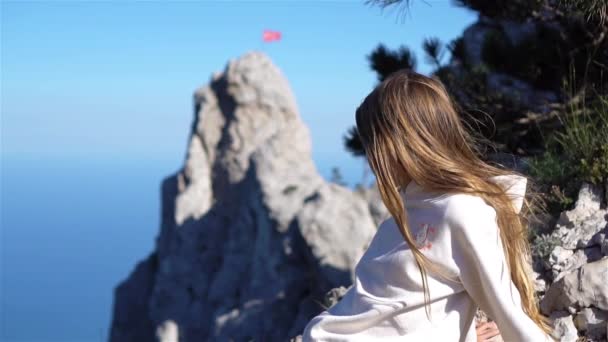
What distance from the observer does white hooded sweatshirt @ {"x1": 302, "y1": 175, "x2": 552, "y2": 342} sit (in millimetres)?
2598

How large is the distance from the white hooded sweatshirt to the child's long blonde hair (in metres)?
0.05

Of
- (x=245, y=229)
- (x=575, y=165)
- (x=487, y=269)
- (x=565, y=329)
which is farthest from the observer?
(x=245, y=229)

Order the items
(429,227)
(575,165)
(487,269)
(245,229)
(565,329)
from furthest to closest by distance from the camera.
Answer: (245,229) < (575,165) < (565,329) < (429,227) < (487,269)

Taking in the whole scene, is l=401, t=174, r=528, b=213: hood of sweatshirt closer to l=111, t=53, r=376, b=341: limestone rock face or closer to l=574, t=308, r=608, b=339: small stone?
l=574, t=308, r=608, b=339: small stone

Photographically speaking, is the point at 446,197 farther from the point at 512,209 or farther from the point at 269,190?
the point at 269,190

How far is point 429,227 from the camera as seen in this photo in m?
2.73

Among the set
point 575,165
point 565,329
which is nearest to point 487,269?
point 565,329

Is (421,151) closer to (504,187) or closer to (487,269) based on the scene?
(504,187)

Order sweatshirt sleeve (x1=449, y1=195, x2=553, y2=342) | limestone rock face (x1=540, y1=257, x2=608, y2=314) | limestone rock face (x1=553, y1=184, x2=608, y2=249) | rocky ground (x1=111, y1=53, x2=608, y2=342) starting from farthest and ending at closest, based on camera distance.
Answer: rocky ground (x1=111, y1=53, x2=608, y2=342) < limestone rock face (x1=553, y1=184, x2=608, y2=249) < limestone rock face (x1=540, y1=257, x2=608, y2=314) < sweatshirt sleeve (x1=449, y1=195, x2=553, y2=342)

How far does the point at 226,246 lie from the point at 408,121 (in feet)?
55.1

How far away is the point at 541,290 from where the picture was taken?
423cm

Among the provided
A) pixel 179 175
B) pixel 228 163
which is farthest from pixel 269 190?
pixel 179 175

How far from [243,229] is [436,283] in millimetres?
16224

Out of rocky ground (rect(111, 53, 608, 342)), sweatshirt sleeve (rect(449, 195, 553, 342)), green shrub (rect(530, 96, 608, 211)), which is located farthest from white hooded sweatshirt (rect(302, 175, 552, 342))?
rocky ground (rect(111, 53, 608, 342))
